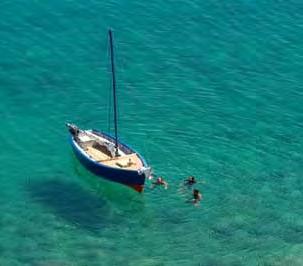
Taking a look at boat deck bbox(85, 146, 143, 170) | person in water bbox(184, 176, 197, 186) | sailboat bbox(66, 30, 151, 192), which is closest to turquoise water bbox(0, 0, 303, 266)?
person in water bbox(184, 176, 197, 186)

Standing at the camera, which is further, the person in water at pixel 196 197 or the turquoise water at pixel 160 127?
the person in water at pixel 196 197

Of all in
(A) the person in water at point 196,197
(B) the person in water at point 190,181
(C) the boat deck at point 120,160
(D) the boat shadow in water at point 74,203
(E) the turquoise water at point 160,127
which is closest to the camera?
(E) the turquoise water at point 160,127

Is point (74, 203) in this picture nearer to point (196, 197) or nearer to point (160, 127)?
point (196, 197)

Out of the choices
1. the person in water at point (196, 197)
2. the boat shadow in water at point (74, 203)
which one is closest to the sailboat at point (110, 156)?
the boat shadow in water at point (74, 203)

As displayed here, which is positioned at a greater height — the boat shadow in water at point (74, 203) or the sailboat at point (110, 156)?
the sailboat at point (110, 156)

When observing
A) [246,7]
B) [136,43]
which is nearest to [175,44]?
[136,43]

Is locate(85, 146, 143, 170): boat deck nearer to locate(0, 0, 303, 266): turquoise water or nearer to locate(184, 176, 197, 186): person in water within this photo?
locate(0, 0, 303, 266): turquoise water

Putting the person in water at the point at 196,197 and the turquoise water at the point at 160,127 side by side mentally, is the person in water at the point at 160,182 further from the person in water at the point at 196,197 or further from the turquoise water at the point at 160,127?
the person in water at the point at 196,197
